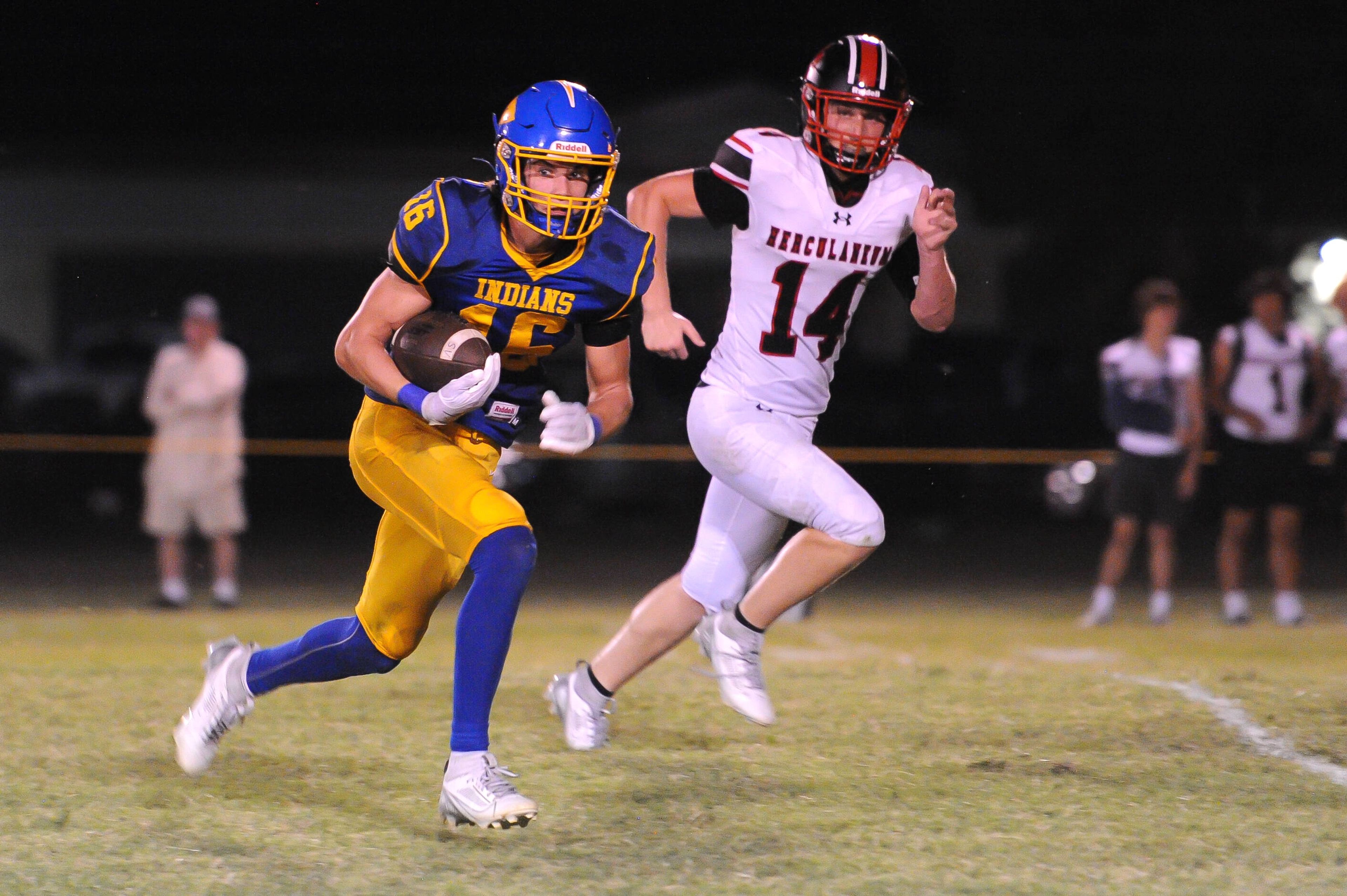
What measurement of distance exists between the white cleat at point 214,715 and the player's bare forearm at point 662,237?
54.1 inches

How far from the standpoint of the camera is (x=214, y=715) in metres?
3.89

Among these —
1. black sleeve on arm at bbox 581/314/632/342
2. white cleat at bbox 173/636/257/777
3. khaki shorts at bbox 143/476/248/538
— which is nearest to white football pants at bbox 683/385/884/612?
black sleeve on arm at bbox 581/314/632/342

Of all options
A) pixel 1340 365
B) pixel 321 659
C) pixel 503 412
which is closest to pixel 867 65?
pixel 503 412

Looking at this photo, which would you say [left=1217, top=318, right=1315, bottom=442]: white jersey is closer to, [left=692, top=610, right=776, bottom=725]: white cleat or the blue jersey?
[left=692, top=610, right=776, bottom=725]: white cleat

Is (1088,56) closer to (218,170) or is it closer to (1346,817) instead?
(218,170)

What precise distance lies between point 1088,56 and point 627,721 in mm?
16629

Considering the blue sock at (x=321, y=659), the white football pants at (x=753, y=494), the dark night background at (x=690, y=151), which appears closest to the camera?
the blue sock at (x=321, y=659)

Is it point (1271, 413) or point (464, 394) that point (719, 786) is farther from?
point (1271, 413)

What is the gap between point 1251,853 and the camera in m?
3.31

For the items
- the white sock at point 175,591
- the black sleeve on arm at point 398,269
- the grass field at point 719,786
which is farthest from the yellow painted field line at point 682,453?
the black sleeve on arm at point 398,269

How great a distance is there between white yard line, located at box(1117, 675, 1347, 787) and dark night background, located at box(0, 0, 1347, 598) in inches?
410

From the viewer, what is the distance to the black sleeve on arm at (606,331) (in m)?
3.92

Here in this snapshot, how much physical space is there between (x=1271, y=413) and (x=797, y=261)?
4260mm

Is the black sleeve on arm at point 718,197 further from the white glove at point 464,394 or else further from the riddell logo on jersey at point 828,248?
the white glove at point 464,394
